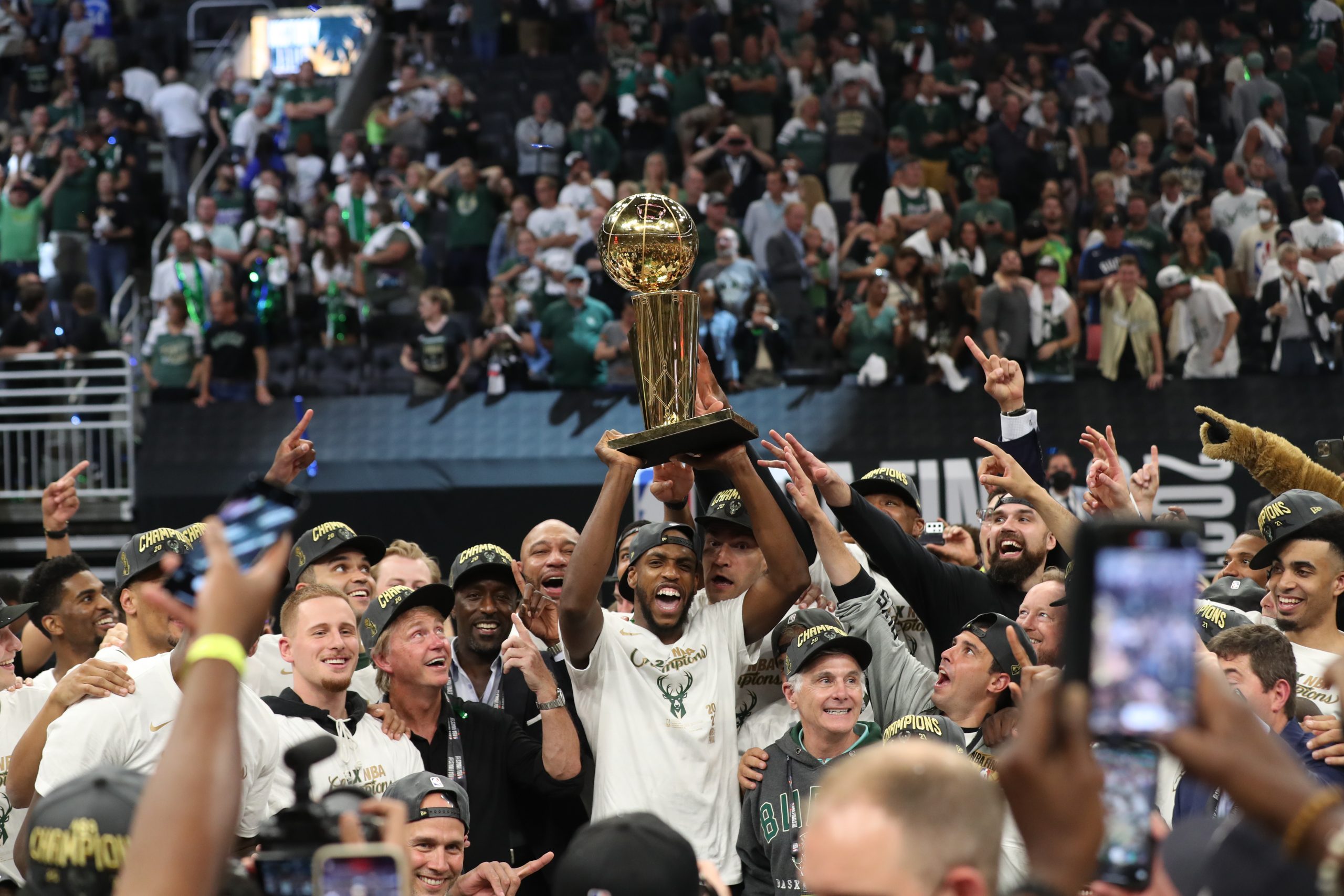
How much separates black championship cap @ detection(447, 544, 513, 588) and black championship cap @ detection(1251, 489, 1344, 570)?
9.44 feet

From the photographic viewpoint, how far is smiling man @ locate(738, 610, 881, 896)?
4.68 metres

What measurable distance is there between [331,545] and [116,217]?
10507 millimetres

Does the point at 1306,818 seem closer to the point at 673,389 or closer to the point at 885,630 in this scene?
the point at 673,389

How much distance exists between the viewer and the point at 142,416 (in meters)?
13.1

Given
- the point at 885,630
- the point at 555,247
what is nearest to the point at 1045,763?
the point at 885,630

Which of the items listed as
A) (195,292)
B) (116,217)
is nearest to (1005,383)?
(195,292)

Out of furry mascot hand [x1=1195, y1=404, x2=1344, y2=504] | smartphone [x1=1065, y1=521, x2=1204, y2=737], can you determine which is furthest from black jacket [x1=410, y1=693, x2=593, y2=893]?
smartphone [x1=1065, y1=521, x2=1204, y2=737]

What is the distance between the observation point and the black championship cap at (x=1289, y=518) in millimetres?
5348

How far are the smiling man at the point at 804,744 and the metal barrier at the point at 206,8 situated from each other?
17.8 meters

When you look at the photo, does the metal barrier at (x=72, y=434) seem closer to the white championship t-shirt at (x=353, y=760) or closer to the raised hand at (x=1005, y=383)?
the white championship t-shirt at (x=353, y=760)

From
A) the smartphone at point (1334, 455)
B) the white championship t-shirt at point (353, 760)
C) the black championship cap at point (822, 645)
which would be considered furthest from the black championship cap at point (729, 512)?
the smartphone at point (1334, 455)

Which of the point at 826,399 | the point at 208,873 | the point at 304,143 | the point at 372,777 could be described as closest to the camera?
the point at 208,873

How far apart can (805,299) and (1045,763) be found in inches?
457

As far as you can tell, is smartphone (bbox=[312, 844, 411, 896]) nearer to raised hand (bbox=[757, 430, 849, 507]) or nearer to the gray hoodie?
the gray hoodie
